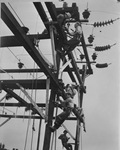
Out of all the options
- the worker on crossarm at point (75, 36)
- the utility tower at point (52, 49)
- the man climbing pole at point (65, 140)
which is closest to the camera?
the utility tower at point (52, 49)

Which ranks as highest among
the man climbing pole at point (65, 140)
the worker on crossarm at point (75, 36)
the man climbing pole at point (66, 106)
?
the worker on crossarm at point (75, 36)

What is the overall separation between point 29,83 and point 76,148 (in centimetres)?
468

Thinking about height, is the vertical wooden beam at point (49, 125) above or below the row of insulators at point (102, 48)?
below

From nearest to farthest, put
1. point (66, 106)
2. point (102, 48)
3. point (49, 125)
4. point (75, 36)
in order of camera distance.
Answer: point (49, 125)
point (66, 106)
point (75, 36)
point (102, 48)

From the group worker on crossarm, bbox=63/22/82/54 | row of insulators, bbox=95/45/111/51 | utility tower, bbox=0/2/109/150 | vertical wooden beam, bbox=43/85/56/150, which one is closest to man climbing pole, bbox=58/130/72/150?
utility tower, bbox=0/2/109/150

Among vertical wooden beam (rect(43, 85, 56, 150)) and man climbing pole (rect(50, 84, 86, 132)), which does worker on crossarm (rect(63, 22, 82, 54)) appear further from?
vertical wooden beam (rect(43, 85, 56, 150))

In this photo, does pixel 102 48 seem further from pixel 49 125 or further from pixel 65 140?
pixel 49 125

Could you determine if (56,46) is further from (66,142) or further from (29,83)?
(66,142)

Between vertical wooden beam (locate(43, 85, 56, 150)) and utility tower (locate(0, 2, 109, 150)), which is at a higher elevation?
utility tower (locate(0, 2, 109, 150))

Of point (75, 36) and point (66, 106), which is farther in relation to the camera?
point (75, 36)

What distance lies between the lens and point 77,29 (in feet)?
28.0

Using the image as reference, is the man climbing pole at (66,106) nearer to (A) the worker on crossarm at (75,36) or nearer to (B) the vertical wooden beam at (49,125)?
(B) the vertical wooden beam at (49,125)

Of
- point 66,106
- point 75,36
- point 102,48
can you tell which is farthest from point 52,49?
point 102,48

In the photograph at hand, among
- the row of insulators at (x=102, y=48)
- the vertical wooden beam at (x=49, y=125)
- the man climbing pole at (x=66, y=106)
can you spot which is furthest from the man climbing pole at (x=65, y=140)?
the row of insulators at (x=102, y=48)
